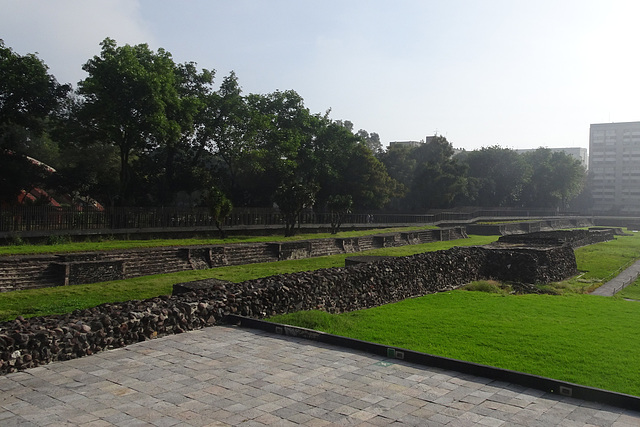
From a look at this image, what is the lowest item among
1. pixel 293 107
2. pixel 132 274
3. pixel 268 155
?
pixel 132 274

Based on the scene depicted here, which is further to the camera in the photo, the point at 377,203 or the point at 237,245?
the point at 377,203

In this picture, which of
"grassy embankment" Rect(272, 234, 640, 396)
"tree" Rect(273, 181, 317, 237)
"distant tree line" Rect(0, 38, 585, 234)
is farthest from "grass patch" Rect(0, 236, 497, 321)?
"tree" Rect(273, 181, 317, 237)

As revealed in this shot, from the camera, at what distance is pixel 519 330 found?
373 inches

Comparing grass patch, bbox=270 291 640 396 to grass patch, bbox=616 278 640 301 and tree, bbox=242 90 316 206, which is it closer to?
grass patch, bbox=616 278 640 301

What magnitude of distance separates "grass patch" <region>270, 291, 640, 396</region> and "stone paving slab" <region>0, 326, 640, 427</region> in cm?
107

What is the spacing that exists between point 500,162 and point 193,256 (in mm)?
58530

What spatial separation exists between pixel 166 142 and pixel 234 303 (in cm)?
2094

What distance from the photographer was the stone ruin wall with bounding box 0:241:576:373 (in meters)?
6.99

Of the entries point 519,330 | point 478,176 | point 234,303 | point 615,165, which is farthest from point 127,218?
point 615,165

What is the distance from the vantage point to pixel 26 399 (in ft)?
18.3

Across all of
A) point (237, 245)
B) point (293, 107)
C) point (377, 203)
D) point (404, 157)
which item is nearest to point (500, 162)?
point (404, 157)

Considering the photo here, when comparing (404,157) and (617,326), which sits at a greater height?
(404,157)

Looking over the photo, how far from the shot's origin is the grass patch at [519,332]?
7.07 metres

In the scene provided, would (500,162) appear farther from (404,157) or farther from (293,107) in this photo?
(293,107)
